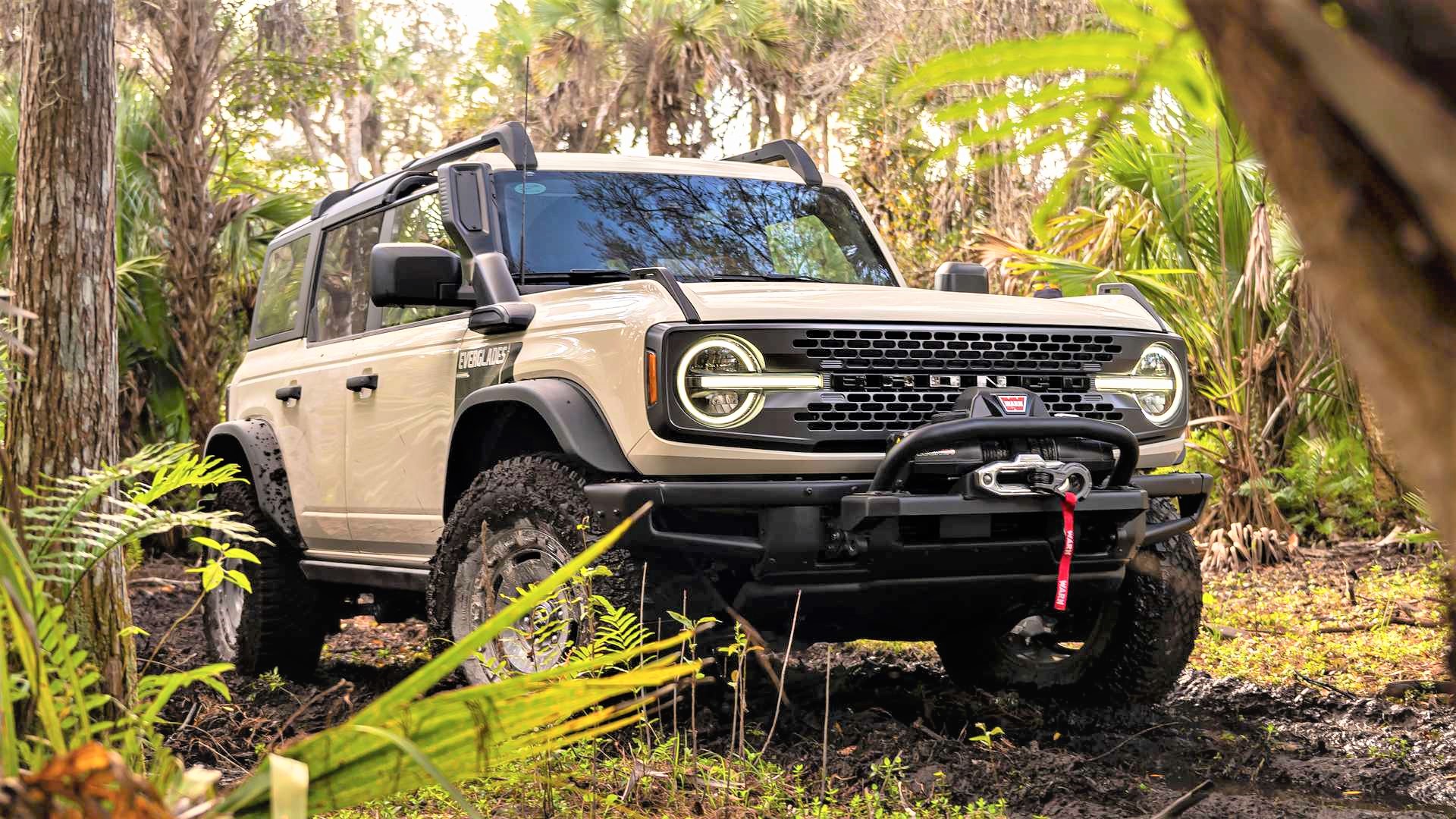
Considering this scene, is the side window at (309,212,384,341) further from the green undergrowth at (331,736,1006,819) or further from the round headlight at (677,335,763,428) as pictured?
the green undergrowth at (331,736,1006,819)

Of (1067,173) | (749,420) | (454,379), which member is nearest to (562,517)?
(749,420)

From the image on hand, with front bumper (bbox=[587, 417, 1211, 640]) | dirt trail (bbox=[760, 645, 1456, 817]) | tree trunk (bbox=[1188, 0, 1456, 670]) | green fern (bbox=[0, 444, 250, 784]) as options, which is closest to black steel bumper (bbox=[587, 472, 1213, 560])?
front bumper (bbox=[587, 417, 1211, 640])

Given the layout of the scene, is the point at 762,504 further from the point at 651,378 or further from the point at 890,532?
the point at 651,378

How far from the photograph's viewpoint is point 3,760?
4.55 feet

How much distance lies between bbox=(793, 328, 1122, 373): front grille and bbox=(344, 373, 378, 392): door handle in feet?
6.69

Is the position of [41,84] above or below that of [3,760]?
above

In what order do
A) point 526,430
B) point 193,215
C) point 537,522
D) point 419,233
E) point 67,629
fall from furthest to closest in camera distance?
point 193,215
point 419,233
point 526,430
point 537,522
point 67,629

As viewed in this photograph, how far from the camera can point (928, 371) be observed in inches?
175

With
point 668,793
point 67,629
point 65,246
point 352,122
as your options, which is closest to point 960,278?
point 668,793

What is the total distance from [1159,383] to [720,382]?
5.48 feet

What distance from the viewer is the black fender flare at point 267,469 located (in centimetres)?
637

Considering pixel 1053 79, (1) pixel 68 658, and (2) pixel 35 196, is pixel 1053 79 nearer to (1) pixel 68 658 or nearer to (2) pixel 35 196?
→ (1) pixel 68 658

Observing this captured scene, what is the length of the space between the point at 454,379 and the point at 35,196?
1659 millimetres

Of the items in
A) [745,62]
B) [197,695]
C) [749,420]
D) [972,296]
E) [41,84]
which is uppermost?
[745,62]
